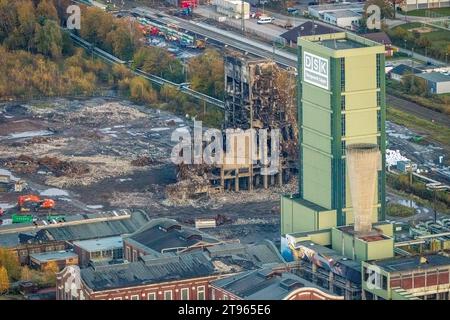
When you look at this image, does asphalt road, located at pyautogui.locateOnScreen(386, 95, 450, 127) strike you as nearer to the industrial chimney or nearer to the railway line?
the railway line

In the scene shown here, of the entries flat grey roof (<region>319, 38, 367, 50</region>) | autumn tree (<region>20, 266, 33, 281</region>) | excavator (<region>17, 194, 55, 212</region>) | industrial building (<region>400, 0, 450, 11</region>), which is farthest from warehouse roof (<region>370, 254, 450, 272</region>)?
industrial building (<region>400, 0, 450, 11</region>)

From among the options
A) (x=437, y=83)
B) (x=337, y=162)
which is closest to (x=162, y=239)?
(x=337, y=162)

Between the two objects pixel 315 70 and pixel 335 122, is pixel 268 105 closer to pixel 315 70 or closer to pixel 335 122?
pixel 315 70

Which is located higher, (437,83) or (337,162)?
(337,162)

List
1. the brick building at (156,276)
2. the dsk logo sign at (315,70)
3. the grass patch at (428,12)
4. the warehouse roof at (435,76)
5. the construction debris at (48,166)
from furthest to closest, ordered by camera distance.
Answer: the grass patch at (428,12) < the warehouse roof at (435,76) < the construction debris at (48,166) < the dsk logo sign at (315,70) < the brick building at (156,276)

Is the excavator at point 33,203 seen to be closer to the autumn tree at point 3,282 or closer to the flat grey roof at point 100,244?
the flat grey roof at point 100,244

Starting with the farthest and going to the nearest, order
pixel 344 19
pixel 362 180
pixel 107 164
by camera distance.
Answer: pixel 344 19, pixel 107 164, pixel 362 180

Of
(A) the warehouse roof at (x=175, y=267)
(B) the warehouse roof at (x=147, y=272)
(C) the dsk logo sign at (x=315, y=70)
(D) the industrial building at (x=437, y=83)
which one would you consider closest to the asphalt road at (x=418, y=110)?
(D) the industrial building at (x=437, y=83)
